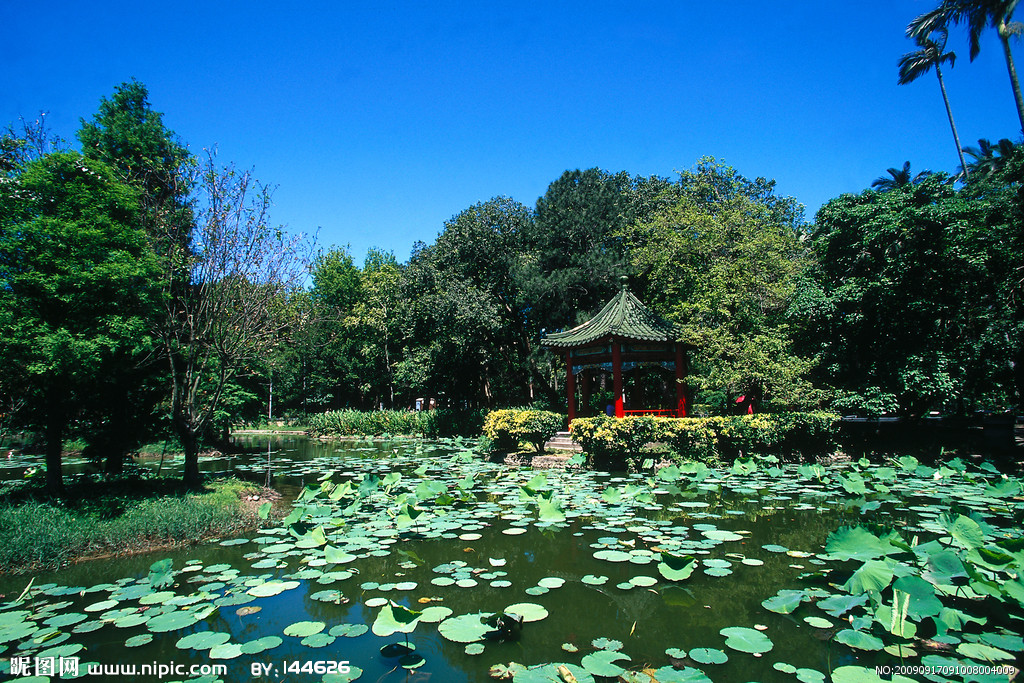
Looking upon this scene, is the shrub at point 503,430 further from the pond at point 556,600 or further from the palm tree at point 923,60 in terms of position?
the palm tree at point 923,60

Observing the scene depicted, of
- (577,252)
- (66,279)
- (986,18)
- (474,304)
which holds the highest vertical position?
(986,18)

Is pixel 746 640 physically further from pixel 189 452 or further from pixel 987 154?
pixel 987 154

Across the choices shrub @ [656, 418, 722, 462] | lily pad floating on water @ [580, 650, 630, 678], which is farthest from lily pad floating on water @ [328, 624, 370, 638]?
shrub @ [656, 418, 722, 462]

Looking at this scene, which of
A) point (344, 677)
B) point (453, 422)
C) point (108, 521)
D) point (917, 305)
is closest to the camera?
point (344, 677)

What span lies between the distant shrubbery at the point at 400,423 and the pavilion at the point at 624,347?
7389mm

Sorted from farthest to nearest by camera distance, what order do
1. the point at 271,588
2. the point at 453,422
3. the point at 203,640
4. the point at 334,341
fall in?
the point at 334,341, the point at 453,422, the point at 271,588, the point at 203,640

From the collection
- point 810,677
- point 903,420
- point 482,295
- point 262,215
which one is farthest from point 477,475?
point 903,420

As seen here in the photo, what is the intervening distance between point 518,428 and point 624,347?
350 cm

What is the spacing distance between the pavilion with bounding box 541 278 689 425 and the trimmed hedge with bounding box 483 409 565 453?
128 centimetres

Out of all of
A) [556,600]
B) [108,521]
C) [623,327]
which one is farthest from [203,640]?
[623,327]

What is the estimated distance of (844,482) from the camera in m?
7.86

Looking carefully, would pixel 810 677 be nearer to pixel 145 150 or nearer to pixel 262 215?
pixel 262 215

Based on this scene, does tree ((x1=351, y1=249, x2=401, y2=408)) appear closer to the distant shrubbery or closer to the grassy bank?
the distant shrubbery

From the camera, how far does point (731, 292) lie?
14.0 metres
